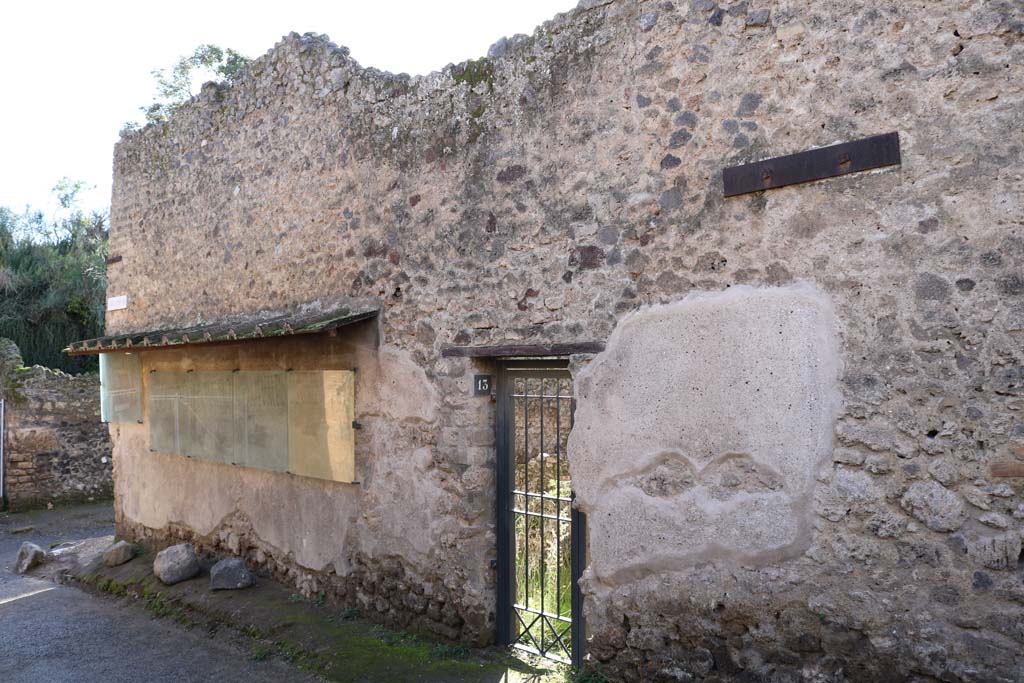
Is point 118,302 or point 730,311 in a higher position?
point 118,302

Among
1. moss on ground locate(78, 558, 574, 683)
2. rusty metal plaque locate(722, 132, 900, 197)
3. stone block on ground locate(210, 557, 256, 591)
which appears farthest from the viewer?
stone block on ground locate(210, 557, 256, 591)

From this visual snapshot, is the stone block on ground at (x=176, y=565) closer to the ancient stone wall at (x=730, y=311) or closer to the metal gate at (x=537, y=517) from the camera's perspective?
the ancient stone wall at (x=730, y=311)

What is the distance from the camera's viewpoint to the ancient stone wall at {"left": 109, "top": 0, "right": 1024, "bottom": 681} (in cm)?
340

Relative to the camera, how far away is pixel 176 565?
7277 millimetres

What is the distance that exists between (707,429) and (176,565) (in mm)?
5290

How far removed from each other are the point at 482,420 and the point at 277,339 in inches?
91.6

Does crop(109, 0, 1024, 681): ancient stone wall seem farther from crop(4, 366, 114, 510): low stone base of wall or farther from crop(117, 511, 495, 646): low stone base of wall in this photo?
crop(4, 366, 114, 510): low stone base of wall

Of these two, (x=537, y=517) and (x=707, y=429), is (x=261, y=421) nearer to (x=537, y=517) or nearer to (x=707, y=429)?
(x=537, y=517)

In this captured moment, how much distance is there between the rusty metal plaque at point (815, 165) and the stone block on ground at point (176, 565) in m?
5.78

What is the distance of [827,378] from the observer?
147 inches

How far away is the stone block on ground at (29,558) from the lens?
8.70 metres

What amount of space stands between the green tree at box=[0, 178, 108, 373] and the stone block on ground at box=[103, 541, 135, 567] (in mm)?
10747

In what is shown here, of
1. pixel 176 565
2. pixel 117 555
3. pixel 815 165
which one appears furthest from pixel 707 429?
pixel 117 555

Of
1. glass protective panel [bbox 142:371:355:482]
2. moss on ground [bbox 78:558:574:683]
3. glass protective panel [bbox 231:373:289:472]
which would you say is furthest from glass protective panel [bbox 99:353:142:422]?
glass protective panel [bbox 231:373:289:472]
